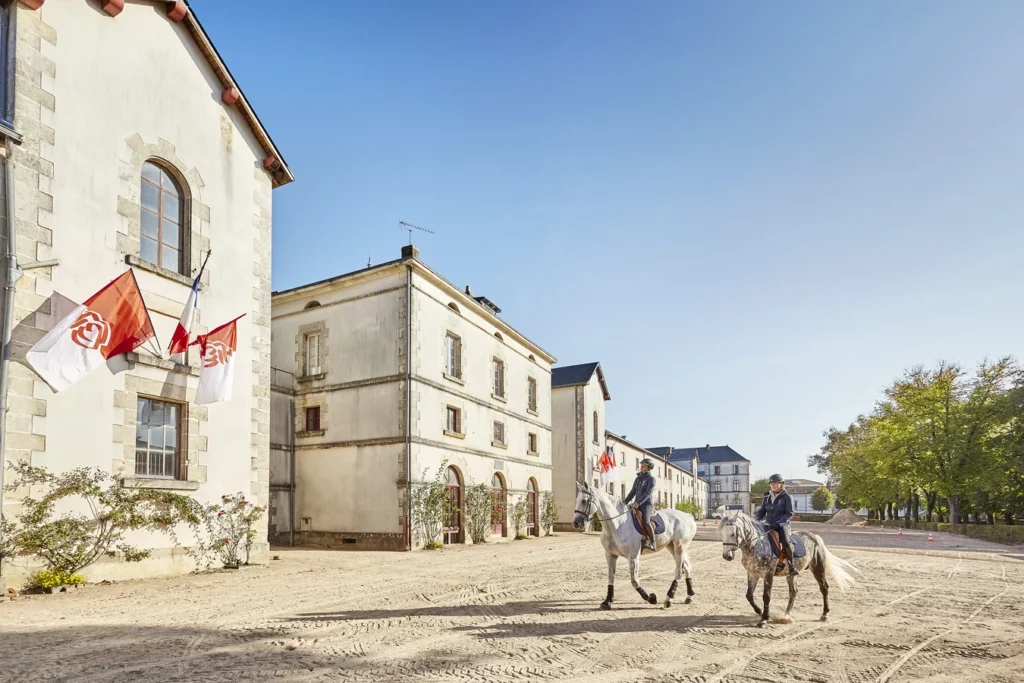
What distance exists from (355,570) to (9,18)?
11.8 metres

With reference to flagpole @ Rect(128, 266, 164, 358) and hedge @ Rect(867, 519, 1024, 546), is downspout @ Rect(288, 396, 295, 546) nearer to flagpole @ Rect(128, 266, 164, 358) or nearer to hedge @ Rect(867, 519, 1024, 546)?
flagpole @ Rect(128, 266, 164, 358)

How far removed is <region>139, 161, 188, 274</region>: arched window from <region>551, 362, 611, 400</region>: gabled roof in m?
26.3

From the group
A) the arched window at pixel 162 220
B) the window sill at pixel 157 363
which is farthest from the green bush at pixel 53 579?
the arched window at pixel 162 220

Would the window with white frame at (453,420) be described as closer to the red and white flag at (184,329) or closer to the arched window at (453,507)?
the arched window at (453,507)

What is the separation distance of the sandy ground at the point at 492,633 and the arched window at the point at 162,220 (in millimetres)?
6151

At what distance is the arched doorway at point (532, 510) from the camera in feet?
99.3

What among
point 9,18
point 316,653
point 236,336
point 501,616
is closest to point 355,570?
point 236,336

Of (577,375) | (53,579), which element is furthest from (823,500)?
(53,579)

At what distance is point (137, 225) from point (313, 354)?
11.5 m

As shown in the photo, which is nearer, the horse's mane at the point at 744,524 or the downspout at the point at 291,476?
the horse's mane at the point at 744,524

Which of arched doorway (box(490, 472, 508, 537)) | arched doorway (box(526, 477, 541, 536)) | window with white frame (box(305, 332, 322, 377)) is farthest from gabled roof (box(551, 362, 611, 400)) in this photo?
window with white frame (box(305, 332, 322, 377))

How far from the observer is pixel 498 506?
26.6 meters

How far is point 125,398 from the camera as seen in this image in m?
12.0

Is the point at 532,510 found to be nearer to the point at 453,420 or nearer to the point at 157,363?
the point at 453,420
